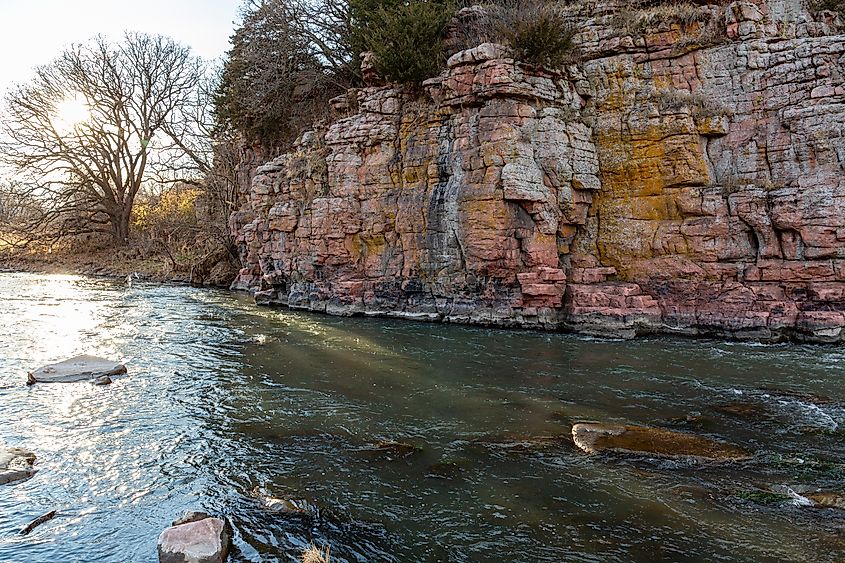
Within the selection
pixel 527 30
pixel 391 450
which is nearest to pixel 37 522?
pixel 391 450

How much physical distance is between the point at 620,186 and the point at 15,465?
16.9 meters

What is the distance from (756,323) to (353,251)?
13.0 meters

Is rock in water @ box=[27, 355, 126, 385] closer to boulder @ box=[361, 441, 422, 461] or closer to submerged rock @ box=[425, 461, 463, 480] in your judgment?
boulder @ box=[361, 441, 422, 461]

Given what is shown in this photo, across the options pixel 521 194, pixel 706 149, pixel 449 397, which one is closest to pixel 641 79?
pixel 706 149

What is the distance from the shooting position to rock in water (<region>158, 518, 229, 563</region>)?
4.32 m

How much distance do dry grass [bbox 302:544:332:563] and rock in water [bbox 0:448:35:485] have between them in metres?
3.56

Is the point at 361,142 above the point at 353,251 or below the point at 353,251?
above

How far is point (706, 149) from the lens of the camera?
656 inches

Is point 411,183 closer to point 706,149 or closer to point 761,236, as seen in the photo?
point 706,149

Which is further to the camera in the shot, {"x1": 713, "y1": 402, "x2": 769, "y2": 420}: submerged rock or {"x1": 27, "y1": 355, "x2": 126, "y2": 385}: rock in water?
{"x1": 27, "y1": 355, "x2": 126, "y2": 385}: rock in water

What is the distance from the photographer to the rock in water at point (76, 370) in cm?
948

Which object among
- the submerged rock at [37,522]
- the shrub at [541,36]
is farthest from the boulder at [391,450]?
the shrub at [541,36]

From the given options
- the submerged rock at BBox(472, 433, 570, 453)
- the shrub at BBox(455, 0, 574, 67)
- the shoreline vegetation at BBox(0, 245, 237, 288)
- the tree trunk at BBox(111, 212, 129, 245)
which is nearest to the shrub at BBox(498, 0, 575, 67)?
the shrub at BBox(455, 0, 574, 67)

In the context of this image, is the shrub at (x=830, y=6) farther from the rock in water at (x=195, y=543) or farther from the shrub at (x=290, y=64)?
the rock in water at (x=195, y=543)
